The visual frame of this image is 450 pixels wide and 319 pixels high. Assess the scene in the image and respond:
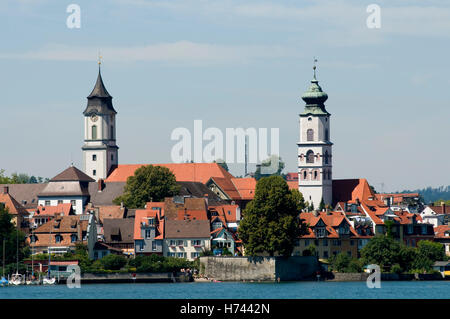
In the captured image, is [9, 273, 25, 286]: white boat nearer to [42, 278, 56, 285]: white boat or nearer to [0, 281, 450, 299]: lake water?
[42, 278, 56, 285]: white boat

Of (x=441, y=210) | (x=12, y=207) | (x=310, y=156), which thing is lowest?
(x=12, y=207)

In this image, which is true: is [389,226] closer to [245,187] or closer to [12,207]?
[245,187]

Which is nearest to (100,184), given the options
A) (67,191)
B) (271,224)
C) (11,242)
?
(67,191)

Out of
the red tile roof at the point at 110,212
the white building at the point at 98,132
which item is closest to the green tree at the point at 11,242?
the red tile roof at the point at 110,212

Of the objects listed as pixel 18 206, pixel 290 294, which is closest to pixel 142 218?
pixel 18 206

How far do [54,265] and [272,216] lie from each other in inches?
739

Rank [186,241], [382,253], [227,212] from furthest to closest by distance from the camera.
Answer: [227,212] < [186,241] < [382,253]

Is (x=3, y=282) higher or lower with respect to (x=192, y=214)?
lower

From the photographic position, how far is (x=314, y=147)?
14425 cm

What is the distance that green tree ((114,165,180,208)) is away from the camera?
12175 centimetres

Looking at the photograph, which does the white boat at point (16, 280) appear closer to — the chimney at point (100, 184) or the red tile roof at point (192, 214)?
the red tile roof at point (192, 214)

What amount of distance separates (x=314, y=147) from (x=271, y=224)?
167 feet
